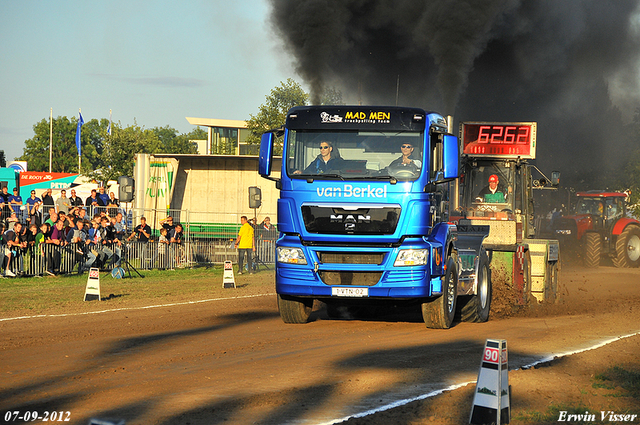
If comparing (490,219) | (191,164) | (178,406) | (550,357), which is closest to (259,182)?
(191,164)

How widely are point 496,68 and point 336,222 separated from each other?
29.9 meters

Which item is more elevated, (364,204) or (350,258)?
(364,204)

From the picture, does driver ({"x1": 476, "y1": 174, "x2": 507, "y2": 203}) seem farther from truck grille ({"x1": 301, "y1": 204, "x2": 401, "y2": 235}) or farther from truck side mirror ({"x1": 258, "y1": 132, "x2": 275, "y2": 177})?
truck side mirror ({"x1": 258, "y1": 132, "x2": 275, "y2": 177})

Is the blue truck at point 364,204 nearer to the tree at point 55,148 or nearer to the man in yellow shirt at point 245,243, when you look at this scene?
the man in yellow shirt at point 245,243

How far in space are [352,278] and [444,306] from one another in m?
1.54

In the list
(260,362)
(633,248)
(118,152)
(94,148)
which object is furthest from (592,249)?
(94,148)

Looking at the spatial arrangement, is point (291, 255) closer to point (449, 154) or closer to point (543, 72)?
point (449, 154)

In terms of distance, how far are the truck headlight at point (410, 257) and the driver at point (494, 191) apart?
22.6 feet

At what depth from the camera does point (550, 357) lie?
8641 millimetres

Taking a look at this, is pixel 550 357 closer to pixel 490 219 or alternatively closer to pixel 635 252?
pixel 490 219

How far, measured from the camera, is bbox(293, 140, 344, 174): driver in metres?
10.3

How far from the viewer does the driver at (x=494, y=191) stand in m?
16.4

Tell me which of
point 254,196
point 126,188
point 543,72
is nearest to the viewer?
point 254,196

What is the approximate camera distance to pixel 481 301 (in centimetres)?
1245
